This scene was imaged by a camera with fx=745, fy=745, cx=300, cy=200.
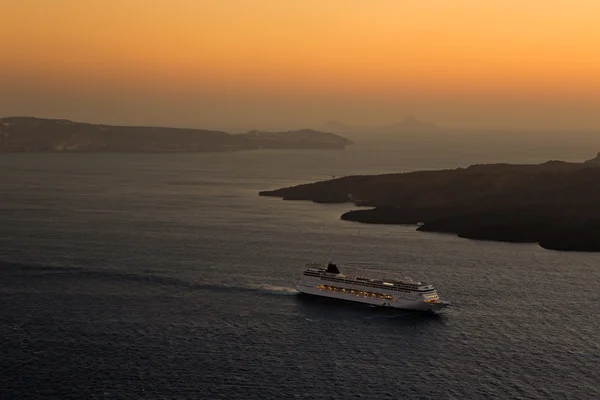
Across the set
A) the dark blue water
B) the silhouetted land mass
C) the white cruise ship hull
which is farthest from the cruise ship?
the silhouetted land mass

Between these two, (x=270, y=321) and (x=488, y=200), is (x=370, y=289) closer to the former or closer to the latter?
(x=270, y=321)

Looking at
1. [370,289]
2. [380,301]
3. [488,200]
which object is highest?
[488,200]

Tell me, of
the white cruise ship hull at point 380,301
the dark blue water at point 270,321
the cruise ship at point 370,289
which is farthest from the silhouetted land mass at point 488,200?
the white cruise ship hull at point 380,301

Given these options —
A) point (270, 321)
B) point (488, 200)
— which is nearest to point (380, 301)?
point (270, 321)

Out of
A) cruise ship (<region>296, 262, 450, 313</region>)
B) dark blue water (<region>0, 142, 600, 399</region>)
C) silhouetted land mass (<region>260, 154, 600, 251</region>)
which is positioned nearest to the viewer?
dark blue water (<region>0, 142, 600, 399</region>)

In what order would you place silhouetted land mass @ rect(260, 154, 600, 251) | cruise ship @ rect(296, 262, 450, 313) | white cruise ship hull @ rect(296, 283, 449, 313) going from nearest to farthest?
1. white cruise ship hull @ rect(296, 283, 449, 313)
2. cruise ship @ rect(296, 262, 450, 313)
3. silhouetted land mass @ rect(260, 154, 600, 251)

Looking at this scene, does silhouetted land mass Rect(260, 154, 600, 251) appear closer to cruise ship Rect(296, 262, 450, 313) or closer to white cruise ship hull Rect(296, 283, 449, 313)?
cruise ship Rect(296, 262, 450, 313)

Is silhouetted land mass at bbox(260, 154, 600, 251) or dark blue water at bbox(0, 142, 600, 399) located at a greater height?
silhouetted land mass at bbox(260, 154, 600, 251)

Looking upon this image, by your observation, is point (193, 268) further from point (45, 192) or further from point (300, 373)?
point (45, 192)
